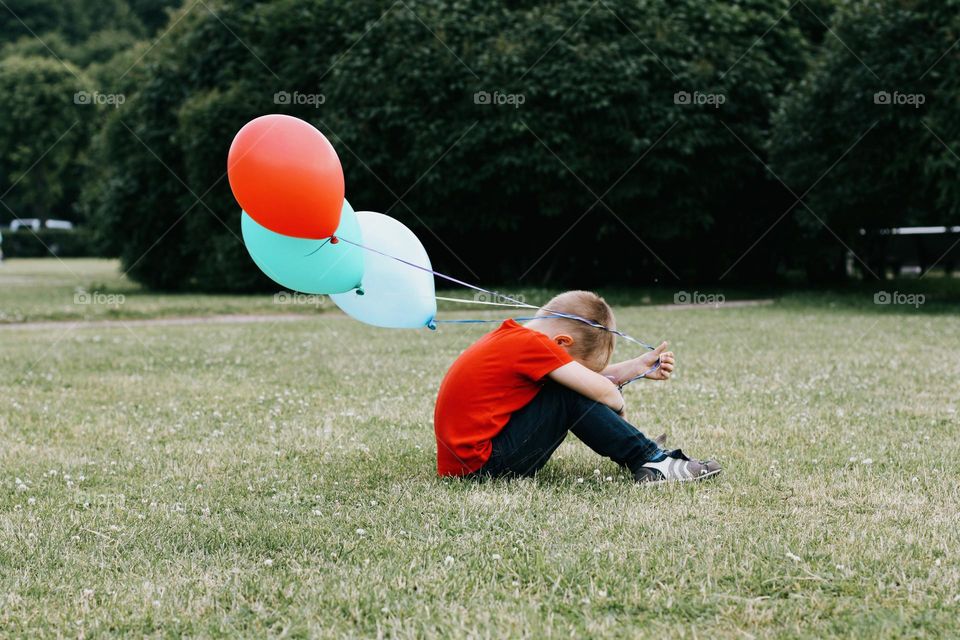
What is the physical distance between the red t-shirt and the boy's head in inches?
4.3

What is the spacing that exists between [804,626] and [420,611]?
130 cm

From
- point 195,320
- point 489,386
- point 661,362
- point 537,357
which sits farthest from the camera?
point 195,320

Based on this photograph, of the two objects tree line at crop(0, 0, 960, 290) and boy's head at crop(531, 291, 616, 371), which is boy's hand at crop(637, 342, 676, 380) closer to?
boy's head at crop(531, 291, 616, 371)

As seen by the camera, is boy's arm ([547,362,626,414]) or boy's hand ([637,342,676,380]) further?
boy's hand ([637,342,676,380])

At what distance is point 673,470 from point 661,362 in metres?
0.58

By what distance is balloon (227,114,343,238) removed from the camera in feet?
14.5

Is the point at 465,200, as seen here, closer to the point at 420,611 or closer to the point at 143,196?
the point at 143,196

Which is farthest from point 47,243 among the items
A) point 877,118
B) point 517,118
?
point 877,118

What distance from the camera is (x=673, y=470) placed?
4855 millimetres

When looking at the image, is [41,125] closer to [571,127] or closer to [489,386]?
[571,127]

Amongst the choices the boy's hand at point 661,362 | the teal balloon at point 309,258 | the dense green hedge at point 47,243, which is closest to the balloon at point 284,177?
the teal balloon at point 309,258

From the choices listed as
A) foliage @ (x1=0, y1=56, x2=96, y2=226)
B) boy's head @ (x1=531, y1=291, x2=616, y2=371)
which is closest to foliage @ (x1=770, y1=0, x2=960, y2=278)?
boy's head @ (x1=531, y1=291, x2=616, y2=371)

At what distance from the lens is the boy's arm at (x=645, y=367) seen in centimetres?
498

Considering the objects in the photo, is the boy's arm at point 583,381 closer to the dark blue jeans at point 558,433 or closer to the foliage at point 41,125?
the dark blue jeans at point 558,433
